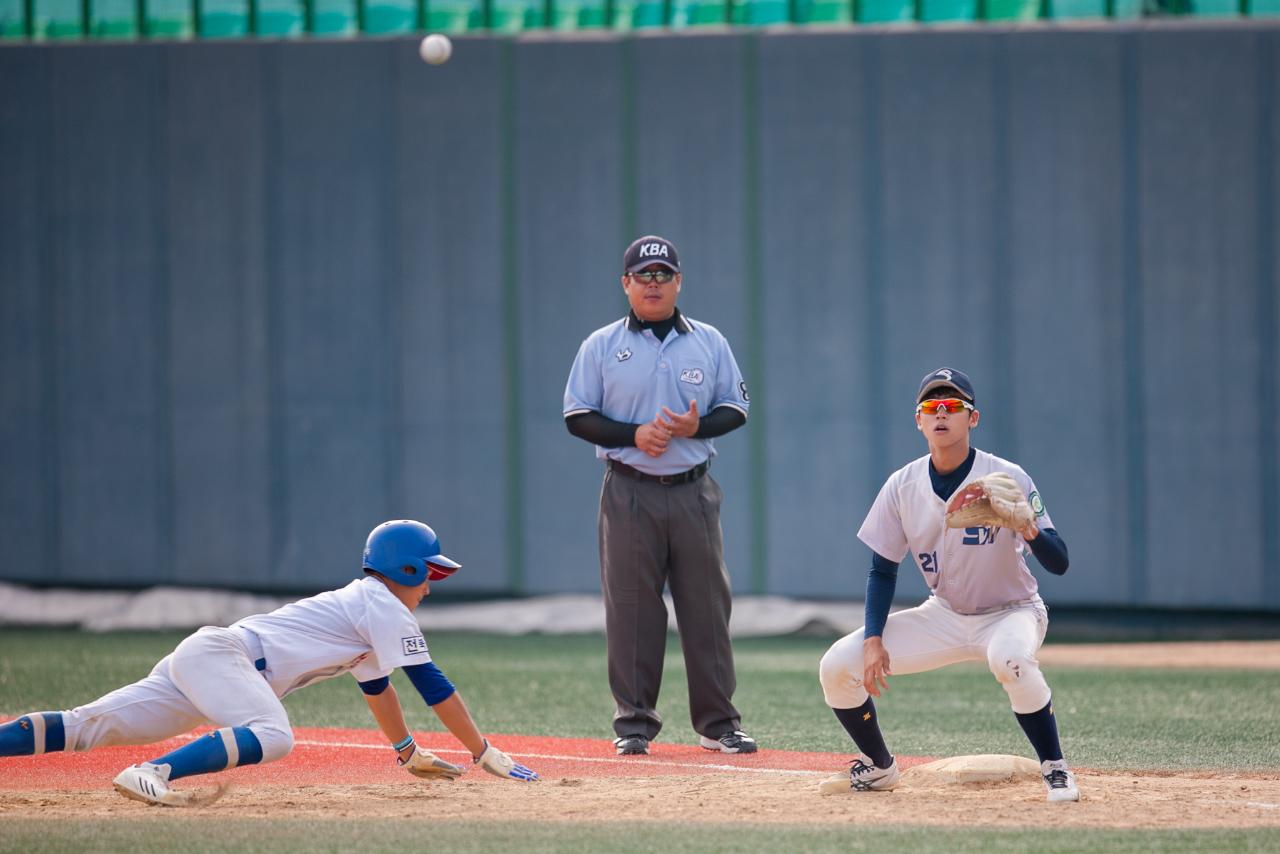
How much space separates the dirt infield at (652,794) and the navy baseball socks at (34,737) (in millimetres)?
211

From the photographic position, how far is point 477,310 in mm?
13992

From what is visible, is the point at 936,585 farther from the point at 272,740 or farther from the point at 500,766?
the point at 272,740

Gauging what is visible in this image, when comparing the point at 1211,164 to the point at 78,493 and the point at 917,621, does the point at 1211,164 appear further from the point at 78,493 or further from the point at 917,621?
the point at 78,493

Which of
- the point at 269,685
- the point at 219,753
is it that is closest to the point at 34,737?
the point at 219,753

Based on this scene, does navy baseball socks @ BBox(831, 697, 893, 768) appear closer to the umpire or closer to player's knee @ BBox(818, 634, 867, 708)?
player's knee @ BBox(818, 634, 867, 708)

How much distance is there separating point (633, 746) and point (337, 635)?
1715 mm

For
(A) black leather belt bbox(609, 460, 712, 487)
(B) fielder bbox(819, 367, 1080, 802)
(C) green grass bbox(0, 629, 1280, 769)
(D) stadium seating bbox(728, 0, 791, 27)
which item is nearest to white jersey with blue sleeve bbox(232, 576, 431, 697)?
(B) fielder bbox(819, 367, 1080, 802)

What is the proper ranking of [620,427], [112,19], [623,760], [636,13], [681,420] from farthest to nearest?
[112,19] → [636,13] → [620,427] → [681,420] → [623,760]

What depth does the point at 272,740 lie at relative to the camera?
5098 mm

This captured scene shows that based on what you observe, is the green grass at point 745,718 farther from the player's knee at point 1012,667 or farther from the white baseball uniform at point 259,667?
the player's knee at point 1012,667

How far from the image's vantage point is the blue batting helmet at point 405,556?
18.1 feet

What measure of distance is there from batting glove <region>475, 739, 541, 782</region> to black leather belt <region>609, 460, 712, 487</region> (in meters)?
1.73

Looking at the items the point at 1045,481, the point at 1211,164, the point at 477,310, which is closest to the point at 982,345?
the point at 1045,481

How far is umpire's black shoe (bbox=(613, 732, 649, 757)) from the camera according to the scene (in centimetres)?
670
